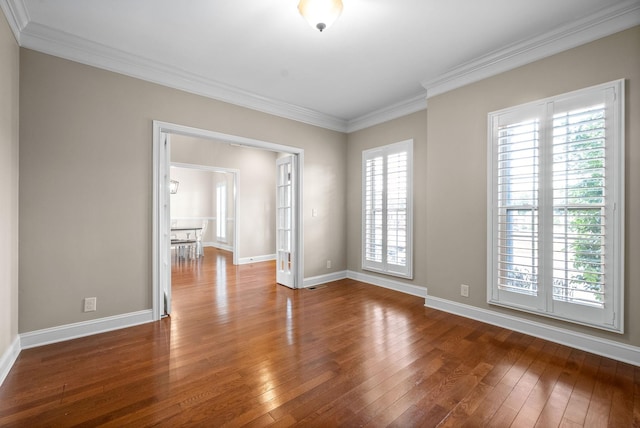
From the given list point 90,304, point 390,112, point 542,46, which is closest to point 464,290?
point 542,46

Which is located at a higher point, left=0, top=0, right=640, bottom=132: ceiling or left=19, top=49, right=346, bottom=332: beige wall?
left=0, top=0, right=640, bottom=132: ceiling

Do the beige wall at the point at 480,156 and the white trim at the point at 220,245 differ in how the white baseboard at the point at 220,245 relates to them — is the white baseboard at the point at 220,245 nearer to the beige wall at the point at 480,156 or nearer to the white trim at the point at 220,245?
the white trim at the point at 220,245

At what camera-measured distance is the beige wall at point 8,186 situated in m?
2.08

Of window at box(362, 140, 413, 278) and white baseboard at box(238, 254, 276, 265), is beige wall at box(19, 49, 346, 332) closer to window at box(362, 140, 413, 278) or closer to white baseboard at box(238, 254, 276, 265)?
window at box(362, 140, 413, 278)

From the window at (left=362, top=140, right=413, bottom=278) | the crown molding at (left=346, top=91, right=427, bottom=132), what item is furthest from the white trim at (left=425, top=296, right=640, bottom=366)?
the crown molding at (left=346, top=91, right=427, bottom=132)

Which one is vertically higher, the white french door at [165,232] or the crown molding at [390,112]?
the crown molding at [390,112]

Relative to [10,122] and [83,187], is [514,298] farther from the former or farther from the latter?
[10,122]

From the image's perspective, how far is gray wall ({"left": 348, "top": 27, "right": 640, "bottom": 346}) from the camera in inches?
88.6

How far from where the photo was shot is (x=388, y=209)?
4473mm

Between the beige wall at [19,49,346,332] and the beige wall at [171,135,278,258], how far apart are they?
10.6 ft

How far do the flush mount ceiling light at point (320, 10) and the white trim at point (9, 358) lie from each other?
10.9 feet

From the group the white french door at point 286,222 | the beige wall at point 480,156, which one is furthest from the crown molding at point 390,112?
the white french door at point 286,222

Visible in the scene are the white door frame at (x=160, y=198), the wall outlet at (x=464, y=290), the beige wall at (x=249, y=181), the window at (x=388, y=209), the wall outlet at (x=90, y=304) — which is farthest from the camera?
the beige wall at (x=249, y=181)

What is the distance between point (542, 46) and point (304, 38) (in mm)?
2229
